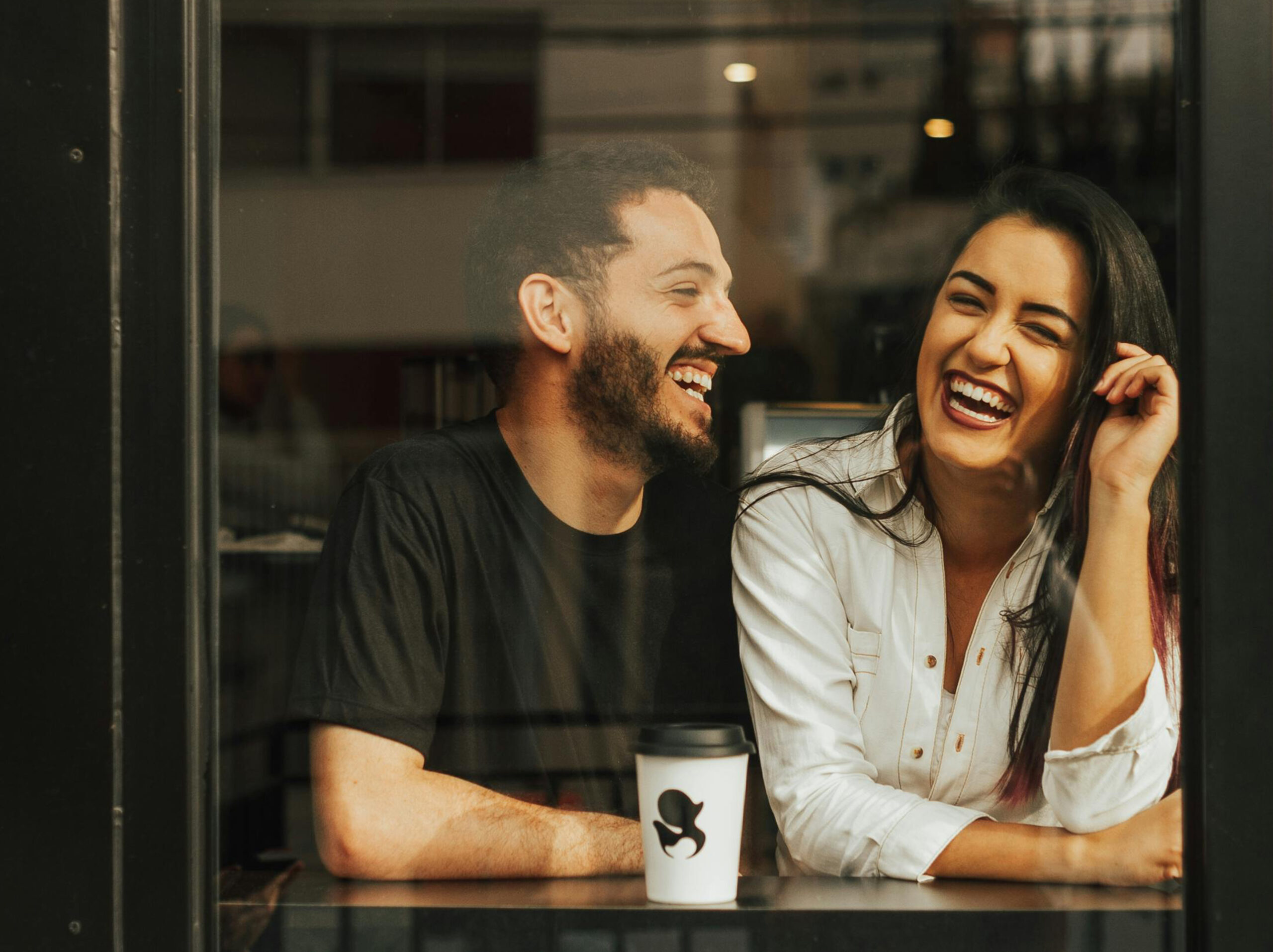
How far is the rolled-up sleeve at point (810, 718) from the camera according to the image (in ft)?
5.85

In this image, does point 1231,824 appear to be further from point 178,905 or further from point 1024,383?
point 178,905

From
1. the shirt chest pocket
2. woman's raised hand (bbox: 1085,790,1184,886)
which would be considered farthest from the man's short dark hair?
woman's raised hand (bbox: 1085,790,1184,886)

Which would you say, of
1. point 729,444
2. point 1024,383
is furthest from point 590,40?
point 1024,383

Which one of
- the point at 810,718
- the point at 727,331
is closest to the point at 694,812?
the point at 810,718

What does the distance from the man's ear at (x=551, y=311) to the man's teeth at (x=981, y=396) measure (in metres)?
0.62

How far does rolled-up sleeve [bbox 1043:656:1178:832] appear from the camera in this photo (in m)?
1.71

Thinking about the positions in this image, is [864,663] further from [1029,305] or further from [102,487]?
[102,487]

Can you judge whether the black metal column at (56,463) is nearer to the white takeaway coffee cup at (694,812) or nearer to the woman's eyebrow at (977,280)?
the white takeaway coffee cup at (694,812)

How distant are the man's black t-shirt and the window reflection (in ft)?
0.25

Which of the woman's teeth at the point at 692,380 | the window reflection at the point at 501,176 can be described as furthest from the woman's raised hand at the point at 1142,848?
the woman's teeth at the point at 692,380

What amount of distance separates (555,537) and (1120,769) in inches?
36.7

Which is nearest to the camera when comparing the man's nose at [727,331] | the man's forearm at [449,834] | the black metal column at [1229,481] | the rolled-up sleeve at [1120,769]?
the black metal column at [1229,481]

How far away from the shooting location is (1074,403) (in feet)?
5.97

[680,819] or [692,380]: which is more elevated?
[692,380]
